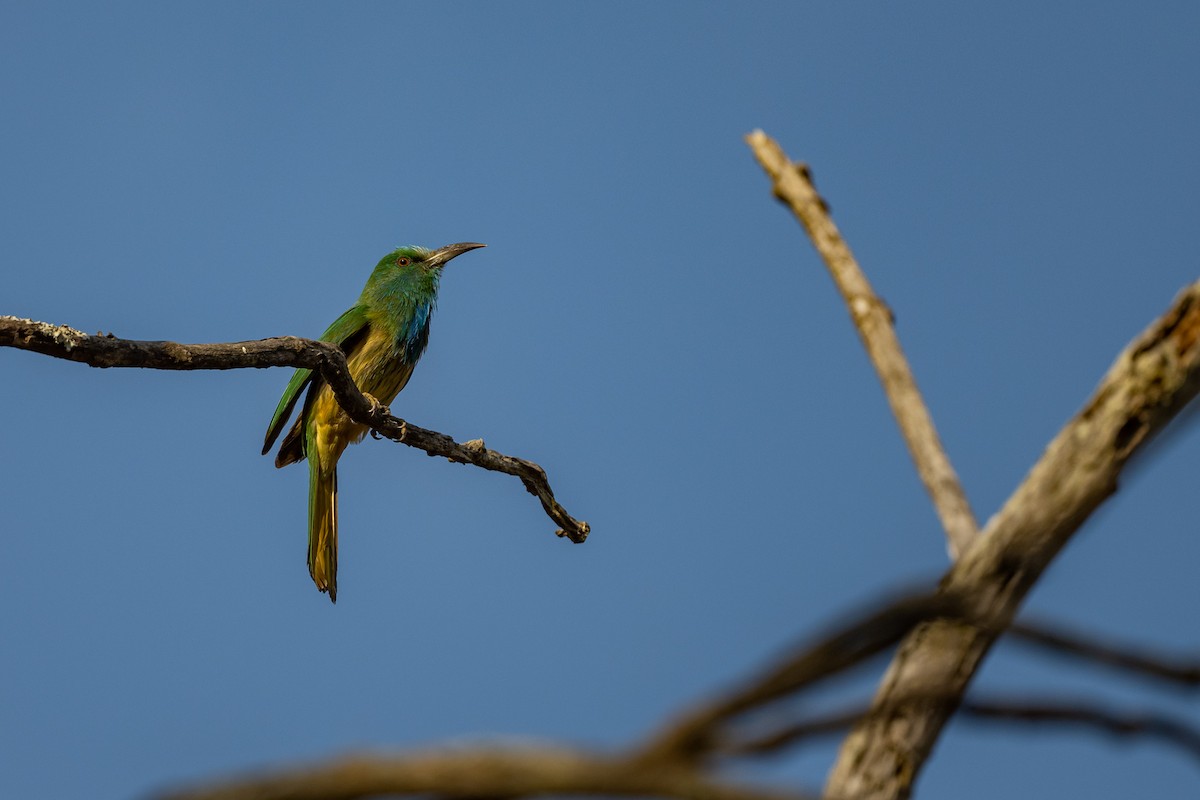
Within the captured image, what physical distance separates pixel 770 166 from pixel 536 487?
3.01 meters

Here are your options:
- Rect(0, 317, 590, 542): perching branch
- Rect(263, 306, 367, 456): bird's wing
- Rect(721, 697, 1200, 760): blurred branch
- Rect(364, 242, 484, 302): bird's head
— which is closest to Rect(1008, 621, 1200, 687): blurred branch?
Rect(721, 697, 1200, 760): blurred branch

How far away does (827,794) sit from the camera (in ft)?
5.81

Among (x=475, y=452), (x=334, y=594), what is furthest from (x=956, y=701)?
(x=334, y=594)

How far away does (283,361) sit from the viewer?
4.07 meters

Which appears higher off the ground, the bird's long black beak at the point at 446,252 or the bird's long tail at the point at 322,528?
the bird's long black beak at the point at 446,252

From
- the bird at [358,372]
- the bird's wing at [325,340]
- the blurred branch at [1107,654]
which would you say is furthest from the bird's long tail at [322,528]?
the blurred branch at [1107,654]

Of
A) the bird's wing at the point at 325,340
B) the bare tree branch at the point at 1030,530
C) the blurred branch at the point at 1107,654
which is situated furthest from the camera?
the bird's wing at the point at 325,340

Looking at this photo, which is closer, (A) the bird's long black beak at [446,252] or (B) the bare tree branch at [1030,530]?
(B) the bare tree branch at [1030,530]

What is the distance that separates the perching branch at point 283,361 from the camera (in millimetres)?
3340

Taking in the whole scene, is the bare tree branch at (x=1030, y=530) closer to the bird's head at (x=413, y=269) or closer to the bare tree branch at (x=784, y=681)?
the bare tree branch at (x=784, y=681)

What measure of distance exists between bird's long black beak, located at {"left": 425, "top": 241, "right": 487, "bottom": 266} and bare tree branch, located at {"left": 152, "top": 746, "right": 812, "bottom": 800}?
7.20m

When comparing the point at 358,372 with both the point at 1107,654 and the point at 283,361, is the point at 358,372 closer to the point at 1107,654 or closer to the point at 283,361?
the point at 283,361

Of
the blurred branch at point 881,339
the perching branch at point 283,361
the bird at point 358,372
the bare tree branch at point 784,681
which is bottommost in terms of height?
the bare tree branch at point 784,681

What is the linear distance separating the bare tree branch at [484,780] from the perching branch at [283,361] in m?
2.60
